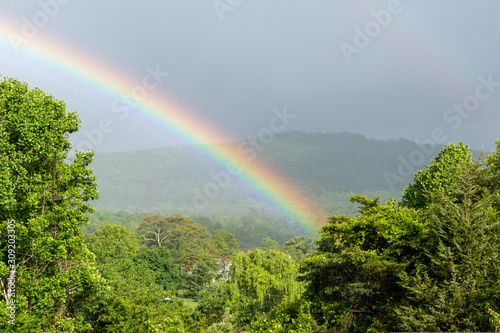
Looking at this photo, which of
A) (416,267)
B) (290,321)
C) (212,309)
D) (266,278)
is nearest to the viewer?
(416,267)

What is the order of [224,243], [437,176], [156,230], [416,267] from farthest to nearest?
1. [156,230]
2. [224,243]
3. [437,176]
4. [416,267]

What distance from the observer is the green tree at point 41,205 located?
1399 centimetres

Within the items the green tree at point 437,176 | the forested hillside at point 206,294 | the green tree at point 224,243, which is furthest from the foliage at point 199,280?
the forested hillside at point 206,294

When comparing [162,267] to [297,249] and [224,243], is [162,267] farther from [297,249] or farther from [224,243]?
[297,249]

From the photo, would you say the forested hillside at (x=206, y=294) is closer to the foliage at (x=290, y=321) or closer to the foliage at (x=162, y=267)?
the foliage at (x=290, y=321)

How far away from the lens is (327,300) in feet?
54.8

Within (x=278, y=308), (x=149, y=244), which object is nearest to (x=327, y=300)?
(x=278, y=308)

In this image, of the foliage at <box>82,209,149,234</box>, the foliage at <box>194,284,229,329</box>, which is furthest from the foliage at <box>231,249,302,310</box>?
the foliage at <box>82,209,149,234</box>

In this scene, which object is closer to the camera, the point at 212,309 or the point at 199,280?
the point at 212,309

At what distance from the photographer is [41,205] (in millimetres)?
15188

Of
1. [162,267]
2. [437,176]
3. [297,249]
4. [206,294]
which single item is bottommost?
[206,294]

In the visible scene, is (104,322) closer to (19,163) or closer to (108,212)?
(19,163)

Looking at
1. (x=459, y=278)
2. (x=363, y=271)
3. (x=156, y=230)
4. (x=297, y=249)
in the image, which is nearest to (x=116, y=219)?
(x=156, y=230)

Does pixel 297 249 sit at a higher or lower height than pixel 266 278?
higher
